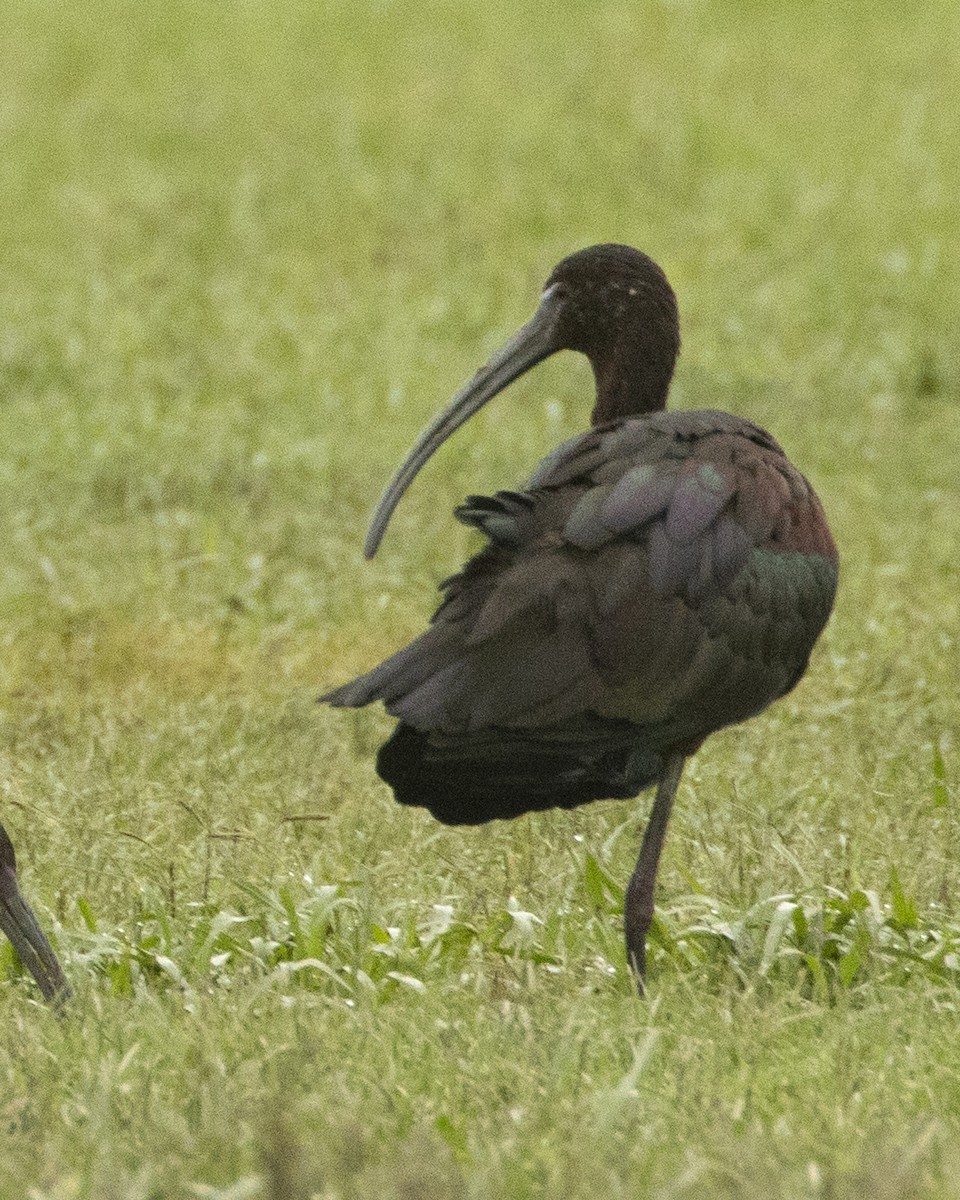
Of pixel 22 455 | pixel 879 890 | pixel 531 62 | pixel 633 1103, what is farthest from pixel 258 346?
pixel 633 1103

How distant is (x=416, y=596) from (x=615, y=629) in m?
3.79

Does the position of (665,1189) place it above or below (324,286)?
below

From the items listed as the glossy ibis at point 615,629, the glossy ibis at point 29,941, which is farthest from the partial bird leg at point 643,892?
the glossy ibis at point 29,941

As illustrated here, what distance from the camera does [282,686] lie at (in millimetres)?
7184

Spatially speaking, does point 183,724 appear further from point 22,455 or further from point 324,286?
point 324,286

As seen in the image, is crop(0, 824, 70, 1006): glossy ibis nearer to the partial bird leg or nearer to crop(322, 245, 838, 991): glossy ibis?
crop(322, 245, 838, 991): glossy ibis

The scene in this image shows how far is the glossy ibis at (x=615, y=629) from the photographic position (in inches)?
177

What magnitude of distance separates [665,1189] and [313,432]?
7838mm

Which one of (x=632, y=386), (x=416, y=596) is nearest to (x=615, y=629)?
(x=632, y=386)

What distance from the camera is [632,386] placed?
5.42 m

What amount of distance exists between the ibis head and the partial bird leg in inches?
41.9

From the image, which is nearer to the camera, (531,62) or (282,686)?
(282,686)

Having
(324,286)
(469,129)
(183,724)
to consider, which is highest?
(469,129)

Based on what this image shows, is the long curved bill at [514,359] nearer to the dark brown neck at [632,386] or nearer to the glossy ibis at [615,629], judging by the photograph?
the dark brown neck at [632,386]
